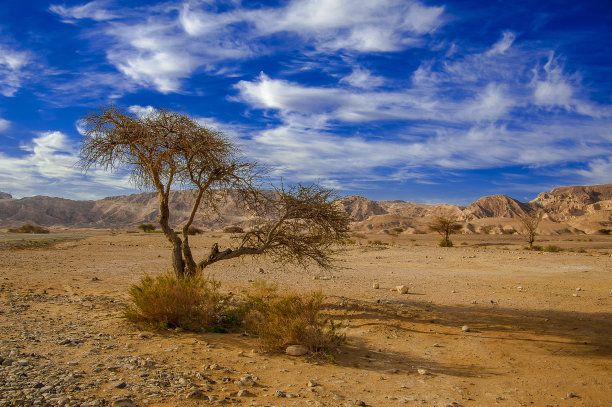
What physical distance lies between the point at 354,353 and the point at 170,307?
143 inches

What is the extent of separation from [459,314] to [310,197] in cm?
475

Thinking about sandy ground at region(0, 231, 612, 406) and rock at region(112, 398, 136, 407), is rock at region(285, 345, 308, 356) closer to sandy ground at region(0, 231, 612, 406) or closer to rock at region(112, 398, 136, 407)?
sandy ground at region(0, 231, 612, 406)

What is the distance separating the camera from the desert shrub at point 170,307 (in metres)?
7.93

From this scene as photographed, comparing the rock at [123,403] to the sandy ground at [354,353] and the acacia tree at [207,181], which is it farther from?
the acacia tree at [207,181]

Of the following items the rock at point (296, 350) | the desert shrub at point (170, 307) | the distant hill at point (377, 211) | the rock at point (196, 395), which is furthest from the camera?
the distant hill at point (377, 211)

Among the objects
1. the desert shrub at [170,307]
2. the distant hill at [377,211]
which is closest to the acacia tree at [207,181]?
the desert shrub at [170,307]

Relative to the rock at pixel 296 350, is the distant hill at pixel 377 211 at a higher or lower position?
higher

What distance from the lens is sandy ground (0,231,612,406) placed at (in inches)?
201

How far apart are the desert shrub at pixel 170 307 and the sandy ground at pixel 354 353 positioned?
321mm

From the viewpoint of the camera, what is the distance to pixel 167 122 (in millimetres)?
10031

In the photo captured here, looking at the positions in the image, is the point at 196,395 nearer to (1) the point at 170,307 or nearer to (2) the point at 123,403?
(2) the point at 123,403

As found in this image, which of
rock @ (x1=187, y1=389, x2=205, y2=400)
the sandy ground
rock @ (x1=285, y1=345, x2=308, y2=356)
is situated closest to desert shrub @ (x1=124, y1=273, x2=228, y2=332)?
the sandy ground

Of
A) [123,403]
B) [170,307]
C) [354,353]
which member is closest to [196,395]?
[123,403]

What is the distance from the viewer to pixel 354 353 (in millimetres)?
7133
